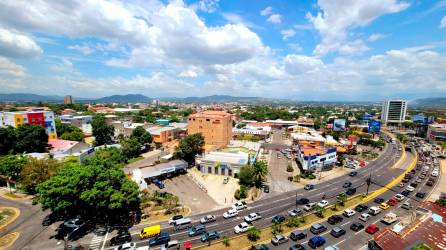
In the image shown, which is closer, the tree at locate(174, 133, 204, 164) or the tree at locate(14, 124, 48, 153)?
the tree at locate(14, 124, 48, 153)

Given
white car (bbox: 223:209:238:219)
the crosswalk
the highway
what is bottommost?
the highway

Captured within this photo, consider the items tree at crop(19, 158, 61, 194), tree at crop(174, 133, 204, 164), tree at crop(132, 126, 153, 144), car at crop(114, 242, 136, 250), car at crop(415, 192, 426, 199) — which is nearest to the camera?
car at crop(114, 242, 136, 250)

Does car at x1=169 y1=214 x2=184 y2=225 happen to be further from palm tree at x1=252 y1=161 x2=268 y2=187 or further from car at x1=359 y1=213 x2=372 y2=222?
car at x1=359 y1=213 x2=372 y2=222

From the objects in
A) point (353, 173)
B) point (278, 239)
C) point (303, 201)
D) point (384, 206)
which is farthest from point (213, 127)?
point (384, 206)

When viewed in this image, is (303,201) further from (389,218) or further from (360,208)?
(389,218)

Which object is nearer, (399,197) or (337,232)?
(337,232)

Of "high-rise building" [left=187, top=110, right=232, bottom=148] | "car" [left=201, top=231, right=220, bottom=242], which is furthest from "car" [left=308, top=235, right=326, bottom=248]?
"high-rise building" [left=187, top=110, right=232, bottom=148]
